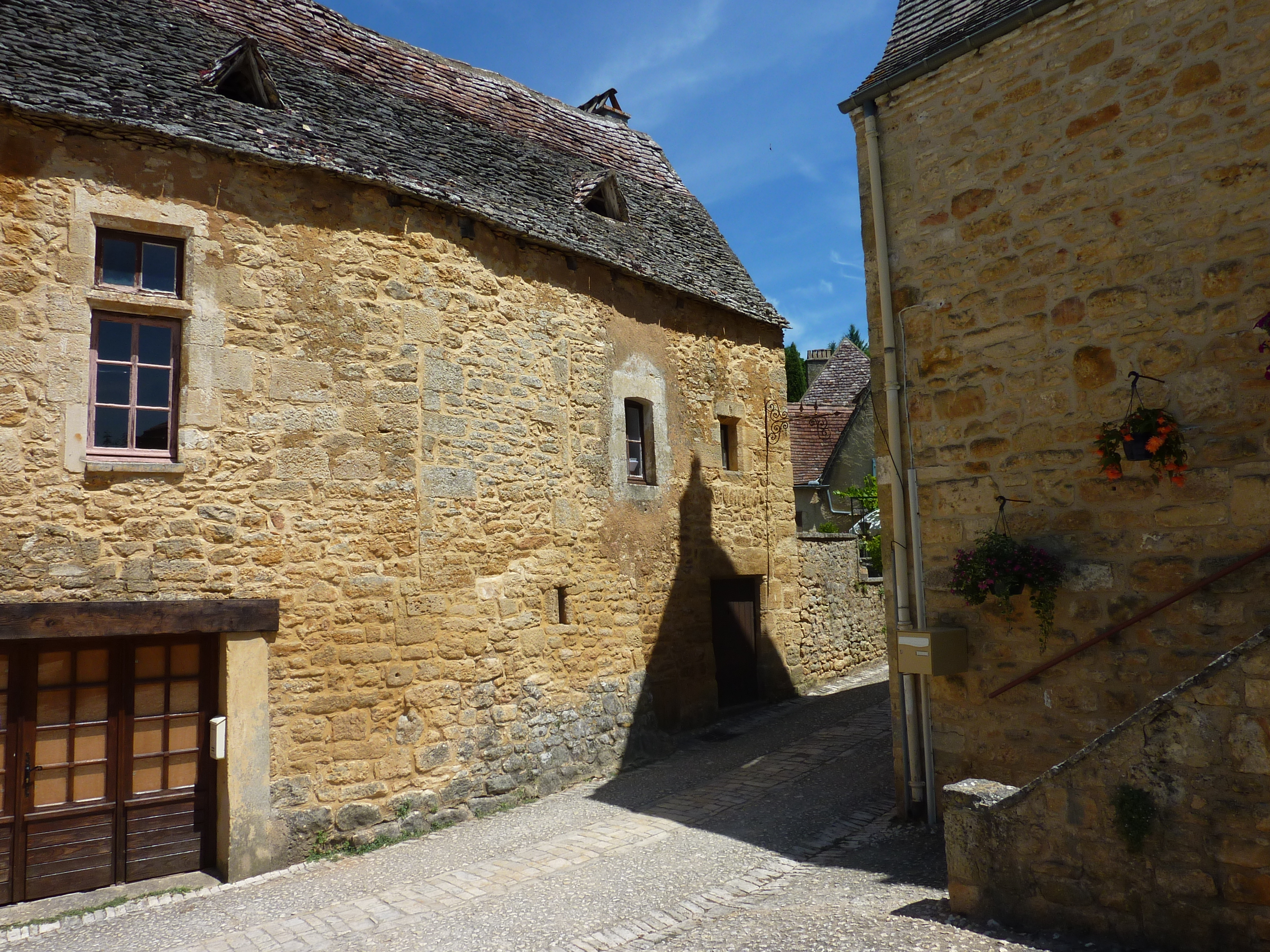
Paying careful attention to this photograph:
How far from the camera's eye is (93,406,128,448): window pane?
601 cm

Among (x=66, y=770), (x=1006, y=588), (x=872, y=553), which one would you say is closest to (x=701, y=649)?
(x=1006, y=588)

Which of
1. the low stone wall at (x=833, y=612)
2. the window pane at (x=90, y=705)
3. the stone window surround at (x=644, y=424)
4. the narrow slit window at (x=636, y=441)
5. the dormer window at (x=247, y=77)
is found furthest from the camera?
the low stone wall at (x=833, y=612)

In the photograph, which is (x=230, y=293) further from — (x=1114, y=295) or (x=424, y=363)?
(x=1114, y=295)

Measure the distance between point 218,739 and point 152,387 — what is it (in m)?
2.56

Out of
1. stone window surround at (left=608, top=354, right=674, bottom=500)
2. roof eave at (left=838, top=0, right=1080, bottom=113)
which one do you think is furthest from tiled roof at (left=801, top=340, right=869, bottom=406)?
roof eave at (left=838, top=0, right=1080, bottom=113)

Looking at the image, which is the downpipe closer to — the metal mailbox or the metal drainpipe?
the metal drainpipe

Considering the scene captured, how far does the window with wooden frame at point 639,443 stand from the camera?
9695 mm

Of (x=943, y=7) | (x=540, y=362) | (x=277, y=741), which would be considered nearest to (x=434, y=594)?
(x=277, y=741)

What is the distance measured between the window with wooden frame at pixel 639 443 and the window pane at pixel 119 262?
195 inches

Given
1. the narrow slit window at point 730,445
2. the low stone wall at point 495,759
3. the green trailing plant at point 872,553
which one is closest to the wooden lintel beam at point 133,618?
the low stone wall at point 495,759

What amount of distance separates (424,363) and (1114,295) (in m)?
5.17

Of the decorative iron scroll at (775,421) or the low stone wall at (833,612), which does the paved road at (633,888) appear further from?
the decorative iron scroll at (775,421)

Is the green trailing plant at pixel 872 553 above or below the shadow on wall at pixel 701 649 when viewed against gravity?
above

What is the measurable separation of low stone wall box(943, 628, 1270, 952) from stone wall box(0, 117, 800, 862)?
4416 millimetres
